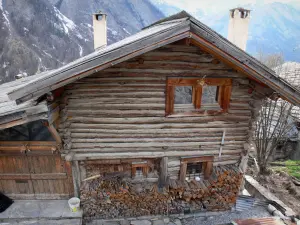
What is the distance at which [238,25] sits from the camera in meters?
11.6

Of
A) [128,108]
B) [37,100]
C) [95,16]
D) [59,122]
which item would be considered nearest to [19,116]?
[37,100]

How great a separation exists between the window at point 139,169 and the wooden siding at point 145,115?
39 centimetres

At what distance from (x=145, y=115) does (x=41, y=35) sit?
35335 millimetres

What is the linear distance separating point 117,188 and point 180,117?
2838 mm

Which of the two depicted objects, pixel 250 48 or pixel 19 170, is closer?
pixel 19 170

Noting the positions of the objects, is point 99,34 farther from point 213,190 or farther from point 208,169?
point 213,190

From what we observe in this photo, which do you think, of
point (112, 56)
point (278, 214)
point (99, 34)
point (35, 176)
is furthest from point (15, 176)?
point (99, 34)

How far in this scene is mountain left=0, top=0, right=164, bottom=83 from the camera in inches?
1175

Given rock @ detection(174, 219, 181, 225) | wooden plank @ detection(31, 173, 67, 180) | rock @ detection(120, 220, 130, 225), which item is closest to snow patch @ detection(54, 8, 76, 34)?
wooden plank @ detection(31, 173, 67, 180)

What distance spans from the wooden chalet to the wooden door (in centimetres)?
3

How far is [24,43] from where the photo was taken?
105 feet

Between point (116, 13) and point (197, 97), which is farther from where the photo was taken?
point (116, 13)

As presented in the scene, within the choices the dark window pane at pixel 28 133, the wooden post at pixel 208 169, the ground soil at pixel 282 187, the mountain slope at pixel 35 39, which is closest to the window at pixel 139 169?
the wooden post at pixel 208 169

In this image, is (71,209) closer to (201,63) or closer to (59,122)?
(59,122)
